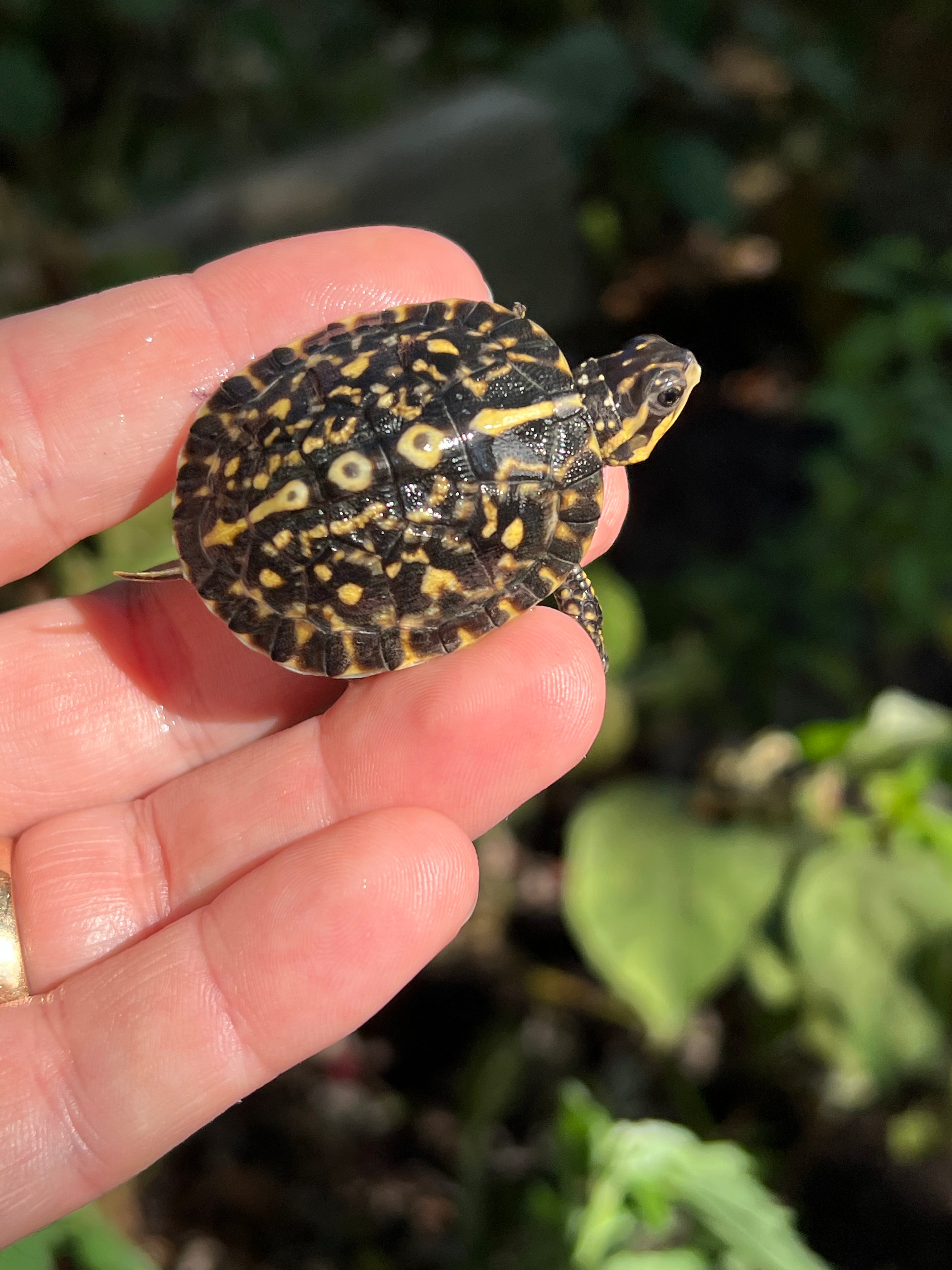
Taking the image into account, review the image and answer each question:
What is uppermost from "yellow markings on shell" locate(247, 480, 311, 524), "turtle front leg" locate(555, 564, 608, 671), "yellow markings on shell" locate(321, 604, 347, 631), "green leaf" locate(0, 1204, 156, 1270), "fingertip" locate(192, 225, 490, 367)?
"fingertip" locate(192, 225, 490, 367)

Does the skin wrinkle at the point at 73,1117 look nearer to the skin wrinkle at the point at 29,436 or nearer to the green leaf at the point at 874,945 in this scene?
the skin wrinkle at the point at 29,436

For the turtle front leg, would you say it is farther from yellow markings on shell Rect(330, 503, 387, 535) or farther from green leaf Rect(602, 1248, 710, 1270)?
green leaf Rect(602, 1248, 710, 1270)

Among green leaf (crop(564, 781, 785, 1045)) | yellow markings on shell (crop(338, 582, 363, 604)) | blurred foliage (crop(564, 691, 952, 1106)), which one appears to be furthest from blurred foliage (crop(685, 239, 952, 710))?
yellow markings on shell (crop(338, 582, 363, 604))

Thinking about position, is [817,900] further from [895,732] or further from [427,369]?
[427,369]

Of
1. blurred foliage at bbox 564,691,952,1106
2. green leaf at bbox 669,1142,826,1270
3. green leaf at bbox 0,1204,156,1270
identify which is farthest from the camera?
blurred foliage at bbox 564,691,952,1106

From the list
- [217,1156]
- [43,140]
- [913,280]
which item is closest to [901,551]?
[913,280]

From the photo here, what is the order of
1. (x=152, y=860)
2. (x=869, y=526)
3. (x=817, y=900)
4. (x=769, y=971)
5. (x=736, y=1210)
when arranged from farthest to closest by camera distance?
(x=869, y=526), (x=769, y=971), (x=817, y=900), (x=152, y=860), (x=736, y=1210)

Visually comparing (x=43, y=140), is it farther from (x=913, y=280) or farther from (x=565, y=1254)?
(x=565, y=1254)

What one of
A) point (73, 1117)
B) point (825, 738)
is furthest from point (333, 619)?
point (825, 738)
